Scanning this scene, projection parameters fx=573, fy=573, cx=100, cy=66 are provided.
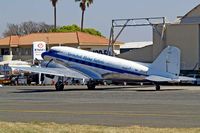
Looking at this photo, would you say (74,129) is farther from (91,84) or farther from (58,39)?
(58,39)

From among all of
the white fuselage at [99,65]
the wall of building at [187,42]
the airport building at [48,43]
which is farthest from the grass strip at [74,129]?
the airport building at [48,43]

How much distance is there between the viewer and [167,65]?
1816 inches

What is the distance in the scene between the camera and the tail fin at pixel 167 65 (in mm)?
45812

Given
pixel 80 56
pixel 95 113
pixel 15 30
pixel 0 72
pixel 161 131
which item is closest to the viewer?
pixel 161 131

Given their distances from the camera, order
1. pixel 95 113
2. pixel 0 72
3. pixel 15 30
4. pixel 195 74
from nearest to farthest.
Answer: pixel 95 113, pixel 195 74, pixel 0 72, pixel 15 30

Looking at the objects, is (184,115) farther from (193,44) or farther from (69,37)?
(69,37)

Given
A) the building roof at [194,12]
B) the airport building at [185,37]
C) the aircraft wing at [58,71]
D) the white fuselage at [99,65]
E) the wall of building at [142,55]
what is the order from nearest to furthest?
1. the white fuselage at [99,65]
2. the aircraft wing at [58,71]
3. the airport building at [185,37]
4. the building roof at [194,12]
5. the wall of building at [142,55]

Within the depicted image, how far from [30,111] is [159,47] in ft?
149

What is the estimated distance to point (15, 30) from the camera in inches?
5856

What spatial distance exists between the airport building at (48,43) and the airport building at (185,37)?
3040cm

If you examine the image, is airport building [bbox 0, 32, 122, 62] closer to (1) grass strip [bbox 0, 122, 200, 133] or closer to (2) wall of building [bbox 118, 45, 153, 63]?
(2) wall of building [bbox 118, 45, 153, 63]

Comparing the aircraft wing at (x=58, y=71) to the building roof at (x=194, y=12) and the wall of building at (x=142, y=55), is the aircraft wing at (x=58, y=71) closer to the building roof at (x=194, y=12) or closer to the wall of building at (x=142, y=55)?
the wall of building at (x=142, y=55)

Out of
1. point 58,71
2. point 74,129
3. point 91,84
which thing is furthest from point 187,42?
point 74,129

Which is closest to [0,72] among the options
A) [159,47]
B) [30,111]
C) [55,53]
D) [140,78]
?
[159,47]
